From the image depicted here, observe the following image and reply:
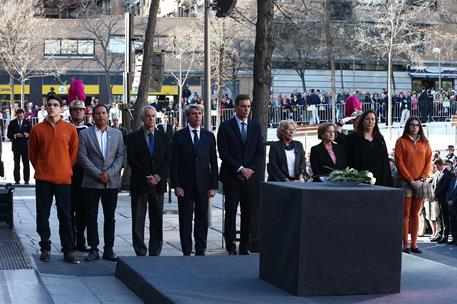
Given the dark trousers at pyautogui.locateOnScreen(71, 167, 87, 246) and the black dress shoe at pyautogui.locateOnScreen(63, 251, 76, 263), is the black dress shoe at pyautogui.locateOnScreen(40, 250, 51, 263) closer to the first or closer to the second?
the black dress shoe at pyautogui.locateOnScreen(63, 251, 76, 263)

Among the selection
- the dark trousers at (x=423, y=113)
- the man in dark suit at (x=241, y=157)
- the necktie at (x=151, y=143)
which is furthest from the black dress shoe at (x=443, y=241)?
the dark trousers at (x=423, y=113)

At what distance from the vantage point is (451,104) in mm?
52344

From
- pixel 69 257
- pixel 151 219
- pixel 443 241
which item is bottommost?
pixel 443 241

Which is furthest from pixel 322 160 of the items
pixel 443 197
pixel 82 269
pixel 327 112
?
→ pixel 327 112

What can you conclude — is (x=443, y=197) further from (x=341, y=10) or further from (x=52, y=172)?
(x=341, y=10)

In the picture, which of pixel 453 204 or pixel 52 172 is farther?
pixel 453 204

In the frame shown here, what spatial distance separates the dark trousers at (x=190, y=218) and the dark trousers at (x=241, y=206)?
35 centimetres

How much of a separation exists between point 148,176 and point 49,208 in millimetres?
1316

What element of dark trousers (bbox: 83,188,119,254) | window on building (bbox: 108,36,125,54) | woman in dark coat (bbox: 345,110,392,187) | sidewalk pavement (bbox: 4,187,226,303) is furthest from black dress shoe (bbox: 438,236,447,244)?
window on building (bbox: 108,36,125,54)

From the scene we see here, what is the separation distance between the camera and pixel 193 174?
1311 cm

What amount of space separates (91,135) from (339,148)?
3.46 metres

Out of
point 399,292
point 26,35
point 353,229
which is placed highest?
point 26,35

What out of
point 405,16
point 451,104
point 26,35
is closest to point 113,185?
point 451,104

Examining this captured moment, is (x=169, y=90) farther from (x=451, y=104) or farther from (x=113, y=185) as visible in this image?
(x=113, y=185)
